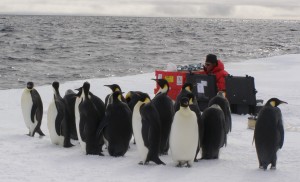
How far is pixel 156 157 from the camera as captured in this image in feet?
19.8

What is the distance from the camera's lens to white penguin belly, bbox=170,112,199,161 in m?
5.92

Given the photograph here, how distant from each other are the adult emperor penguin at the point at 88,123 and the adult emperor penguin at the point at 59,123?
0.44 metres

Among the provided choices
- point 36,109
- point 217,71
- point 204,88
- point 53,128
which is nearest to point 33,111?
point 36,109

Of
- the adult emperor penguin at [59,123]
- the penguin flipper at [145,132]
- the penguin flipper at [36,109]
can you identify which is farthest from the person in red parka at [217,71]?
the penguin flipper at [145,132]

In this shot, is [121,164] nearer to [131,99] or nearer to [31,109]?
[131,99]

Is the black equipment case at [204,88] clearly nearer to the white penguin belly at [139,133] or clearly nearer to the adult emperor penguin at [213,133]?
the adult emperor penguin at [213,133]

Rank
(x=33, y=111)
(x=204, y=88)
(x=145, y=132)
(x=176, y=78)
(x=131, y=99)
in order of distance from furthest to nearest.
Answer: (x=176, y=78), (x=204, y=88), (x=33, y=111), (x=131, y=99), (x=145, y=132)

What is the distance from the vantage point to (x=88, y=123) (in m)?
6.50

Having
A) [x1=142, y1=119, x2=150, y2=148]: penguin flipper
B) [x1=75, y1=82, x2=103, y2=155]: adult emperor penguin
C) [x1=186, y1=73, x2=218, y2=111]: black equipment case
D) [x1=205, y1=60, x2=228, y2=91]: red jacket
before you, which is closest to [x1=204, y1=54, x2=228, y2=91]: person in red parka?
[x1=205, y1=60, x2=228, y2=91]: red jacket

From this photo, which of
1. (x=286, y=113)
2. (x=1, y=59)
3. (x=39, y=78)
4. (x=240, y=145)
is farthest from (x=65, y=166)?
(x=1, y=59)

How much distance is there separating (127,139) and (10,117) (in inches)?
141

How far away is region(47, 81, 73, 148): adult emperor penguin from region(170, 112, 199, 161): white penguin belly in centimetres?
171

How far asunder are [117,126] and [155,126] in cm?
61

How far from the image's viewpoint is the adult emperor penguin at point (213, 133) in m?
6.32
